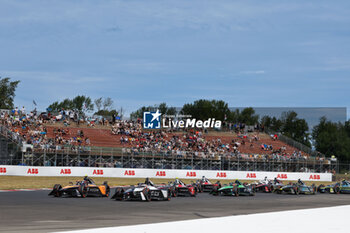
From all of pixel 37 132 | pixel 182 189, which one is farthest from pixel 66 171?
pixel 182 189

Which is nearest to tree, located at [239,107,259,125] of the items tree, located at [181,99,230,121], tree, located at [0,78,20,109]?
tree, located at [181,99,230,121]

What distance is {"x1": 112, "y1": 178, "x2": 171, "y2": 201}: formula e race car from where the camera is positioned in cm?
2397

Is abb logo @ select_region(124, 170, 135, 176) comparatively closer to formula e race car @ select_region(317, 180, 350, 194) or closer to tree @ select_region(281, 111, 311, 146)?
formula e race car @ select_region(317, 180, 350, 194)

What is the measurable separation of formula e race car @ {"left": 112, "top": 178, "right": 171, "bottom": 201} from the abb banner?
67.1ft

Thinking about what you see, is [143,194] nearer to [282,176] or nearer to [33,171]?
[33,171]

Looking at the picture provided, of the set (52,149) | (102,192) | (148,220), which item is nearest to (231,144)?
(52,149)

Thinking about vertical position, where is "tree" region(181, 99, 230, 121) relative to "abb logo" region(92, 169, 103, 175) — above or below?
above

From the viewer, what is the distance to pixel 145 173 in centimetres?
4900

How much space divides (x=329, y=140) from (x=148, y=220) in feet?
271

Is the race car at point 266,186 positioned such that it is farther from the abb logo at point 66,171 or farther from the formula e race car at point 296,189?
the abb logo at point 66,171

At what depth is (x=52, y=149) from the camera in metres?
47.5

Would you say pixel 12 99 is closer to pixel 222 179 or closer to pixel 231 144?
pixel 231 144

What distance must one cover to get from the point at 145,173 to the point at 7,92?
181 feet

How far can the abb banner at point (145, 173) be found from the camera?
42.9 m
